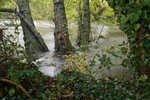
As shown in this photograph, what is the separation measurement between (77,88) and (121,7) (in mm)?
1789

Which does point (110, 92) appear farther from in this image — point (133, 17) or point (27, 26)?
point (27, 26)

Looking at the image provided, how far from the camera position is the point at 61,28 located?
5168 mm

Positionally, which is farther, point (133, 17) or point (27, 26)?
point (27, 26)

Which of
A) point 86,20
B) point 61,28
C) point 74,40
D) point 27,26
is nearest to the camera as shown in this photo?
point 61,28

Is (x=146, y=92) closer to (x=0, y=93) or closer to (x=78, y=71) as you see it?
(x=78, y=71)

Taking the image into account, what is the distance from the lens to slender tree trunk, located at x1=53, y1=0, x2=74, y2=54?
5002 millimetres

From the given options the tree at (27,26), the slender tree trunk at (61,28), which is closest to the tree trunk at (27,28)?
the tree at (27,26)

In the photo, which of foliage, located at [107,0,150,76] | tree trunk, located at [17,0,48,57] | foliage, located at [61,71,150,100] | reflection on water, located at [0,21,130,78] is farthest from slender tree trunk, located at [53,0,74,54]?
foliage, located at [107,0,150,76]

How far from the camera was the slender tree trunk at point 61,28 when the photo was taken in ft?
16.4

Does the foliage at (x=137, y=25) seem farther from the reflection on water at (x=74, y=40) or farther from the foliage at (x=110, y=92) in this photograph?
the reflection on water at (x=74, y=40)

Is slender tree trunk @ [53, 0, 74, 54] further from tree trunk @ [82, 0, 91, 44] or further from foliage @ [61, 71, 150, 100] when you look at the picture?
foliage @ [61, 71, 150, 100]

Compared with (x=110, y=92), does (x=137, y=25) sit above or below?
above

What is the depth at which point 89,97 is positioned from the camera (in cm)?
220

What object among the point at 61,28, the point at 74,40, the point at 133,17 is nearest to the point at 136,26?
the point at 133,17
